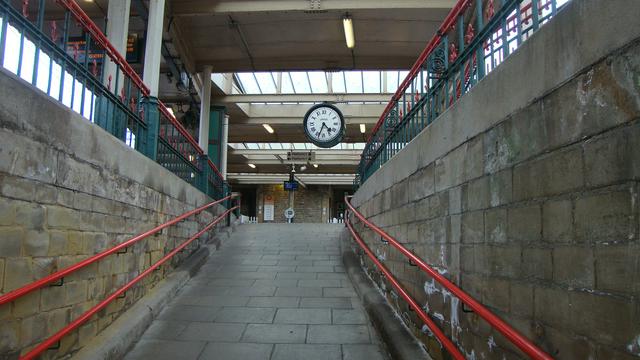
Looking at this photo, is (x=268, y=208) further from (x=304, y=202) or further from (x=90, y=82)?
(x=90, y=82)

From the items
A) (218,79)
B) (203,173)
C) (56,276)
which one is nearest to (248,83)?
(218,79)

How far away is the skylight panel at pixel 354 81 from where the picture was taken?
47.2 ft

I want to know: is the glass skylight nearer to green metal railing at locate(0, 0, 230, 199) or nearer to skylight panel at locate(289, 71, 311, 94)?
skylight panel at locate(289, 71, 311, 94)

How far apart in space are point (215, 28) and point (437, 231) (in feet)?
25.3

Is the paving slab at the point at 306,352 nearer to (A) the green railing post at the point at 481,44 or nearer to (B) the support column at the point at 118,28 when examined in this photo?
(A) the green railing post at the point at 481,44

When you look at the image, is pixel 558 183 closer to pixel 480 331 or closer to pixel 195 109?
pixel 480 331

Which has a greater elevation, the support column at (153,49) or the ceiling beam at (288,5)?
the ceiling beam at (288,5)

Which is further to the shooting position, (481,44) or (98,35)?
(98,35)

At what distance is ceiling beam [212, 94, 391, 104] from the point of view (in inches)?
517

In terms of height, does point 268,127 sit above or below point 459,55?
above

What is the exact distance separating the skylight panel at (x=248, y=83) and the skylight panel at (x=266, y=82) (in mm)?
140

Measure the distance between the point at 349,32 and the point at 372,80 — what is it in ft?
15.7

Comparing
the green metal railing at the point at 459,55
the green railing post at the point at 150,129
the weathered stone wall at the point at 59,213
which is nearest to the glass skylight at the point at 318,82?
the green metal railing at the point at 459,55

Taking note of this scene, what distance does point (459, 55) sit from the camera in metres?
4.03
